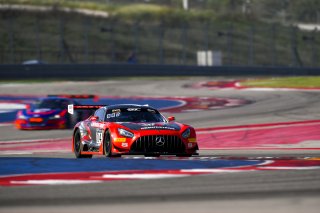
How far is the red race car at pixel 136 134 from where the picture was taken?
14.4 metres

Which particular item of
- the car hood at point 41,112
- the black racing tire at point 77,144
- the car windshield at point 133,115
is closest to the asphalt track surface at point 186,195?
the car windshield at point 133,115

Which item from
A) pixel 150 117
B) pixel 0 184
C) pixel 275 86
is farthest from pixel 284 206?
pixel 275 86

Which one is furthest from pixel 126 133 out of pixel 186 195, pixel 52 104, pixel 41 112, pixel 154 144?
pixel 52 104

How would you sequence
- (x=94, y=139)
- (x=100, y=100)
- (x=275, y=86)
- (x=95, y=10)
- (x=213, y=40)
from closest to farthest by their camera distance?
(x=94, y=139) < (x=100, y=100) < (x=275, y=86) < (x=213, y=40) < (x=95, y=10)

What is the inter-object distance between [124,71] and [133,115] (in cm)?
3417

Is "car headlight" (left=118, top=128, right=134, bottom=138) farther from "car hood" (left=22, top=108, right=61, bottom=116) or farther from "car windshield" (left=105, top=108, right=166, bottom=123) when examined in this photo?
"car hood" (left=22, top=108, right=61, bottom=116)

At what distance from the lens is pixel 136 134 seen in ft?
47.3

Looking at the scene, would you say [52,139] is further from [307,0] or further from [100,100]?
[307,0]

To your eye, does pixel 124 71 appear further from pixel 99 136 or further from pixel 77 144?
pixel 99 136

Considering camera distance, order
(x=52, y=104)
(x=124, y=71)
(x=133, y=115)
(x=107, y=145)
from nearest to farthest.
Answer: (x=107, y=145) < (x=133, y=115) < (x=52, y=104) < (x=124, y=71)

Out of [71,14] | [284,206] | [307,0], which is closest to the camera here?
[284,206]

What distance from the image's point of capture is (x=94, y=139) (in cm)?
1558

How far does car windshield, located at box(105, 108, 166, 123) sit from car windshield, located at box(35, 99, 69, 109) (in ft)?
34.3

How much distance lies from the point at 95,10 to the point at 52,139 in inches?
2033
